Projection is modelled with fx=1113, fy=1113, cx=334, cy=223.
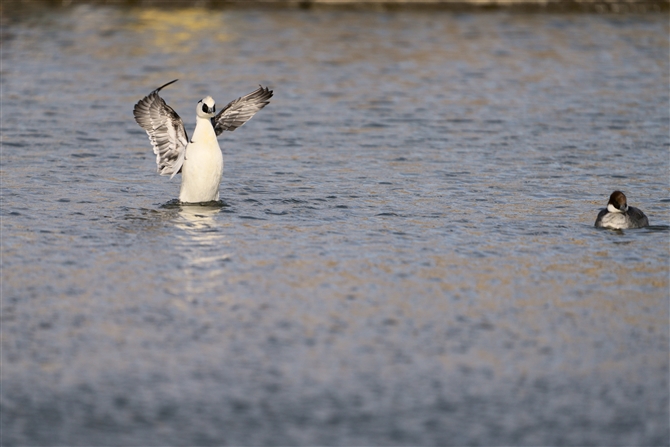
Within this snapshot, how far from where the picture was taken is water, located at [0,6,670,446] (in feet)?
25.1

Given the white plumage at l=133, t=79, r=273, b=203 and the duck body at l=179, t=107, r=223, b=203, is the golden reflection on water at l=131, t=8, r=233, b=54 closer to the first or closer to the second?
the white plumage at l=133, t=79, r=273, b=203

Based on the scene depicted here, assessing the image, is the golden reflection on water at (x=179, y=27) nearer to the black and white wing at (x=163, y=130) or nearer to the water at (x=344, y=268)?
the water at (x=344, y=268)

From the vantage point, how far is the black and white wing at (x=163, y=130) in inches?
535

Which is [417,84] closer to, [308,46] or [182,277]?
[308,46]

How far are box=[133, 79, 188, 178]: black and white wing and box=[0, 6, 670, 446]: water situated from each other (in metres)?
0.51

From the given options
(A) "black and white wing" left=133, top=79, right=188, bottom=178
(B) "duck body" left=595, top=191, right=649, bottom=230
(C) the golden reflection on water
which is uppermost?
(C) the golden reflection on water

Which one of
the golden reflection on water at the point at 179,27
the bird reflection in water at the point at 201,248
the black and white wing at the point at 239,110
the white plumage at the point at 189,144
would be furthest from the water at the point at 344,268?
the golden reflection on water at the point at 179,27

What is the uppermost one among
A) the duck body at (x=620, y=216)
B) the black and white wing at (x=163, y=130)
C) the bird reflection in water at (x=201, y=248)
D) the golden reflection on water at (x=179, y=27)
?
the golden reflection on water at (x=179, y=27)

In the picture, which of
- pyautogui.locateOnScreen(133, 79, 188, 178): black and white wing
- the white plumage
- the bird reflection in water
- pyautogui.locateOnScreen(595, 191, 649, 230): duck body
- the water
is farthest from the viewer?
pyautogui.locateOnScreen(133, 79, 188, 178): black and white wing

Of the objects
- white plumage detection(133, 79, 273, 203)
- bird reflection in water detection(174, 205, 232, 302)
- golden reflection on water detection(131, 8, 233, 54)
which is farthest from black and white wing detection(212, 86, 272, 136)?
golden reflection on water detection(131, 8, 233, 54)

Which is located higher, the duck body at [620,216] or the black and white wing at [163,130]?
the black and white wing at [163,130]

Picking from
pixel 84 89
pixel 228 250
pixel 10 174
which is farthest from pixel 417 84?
pixel 228 250

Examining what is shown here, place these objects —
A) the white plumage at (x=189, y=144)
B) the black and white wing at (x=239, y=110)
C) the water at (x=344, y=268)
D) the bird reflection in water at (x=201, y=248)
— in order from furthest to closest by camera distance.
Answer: the black and white wing at (x=239, y=110)
the white plumage at (x=189, y=144)
the bird reflection in water at (x=201, y=248)
the water at (x=344, y=268)

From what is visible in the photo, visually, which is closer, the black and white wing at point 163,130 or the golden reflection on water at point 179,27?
the black and white wing at point 163,130
